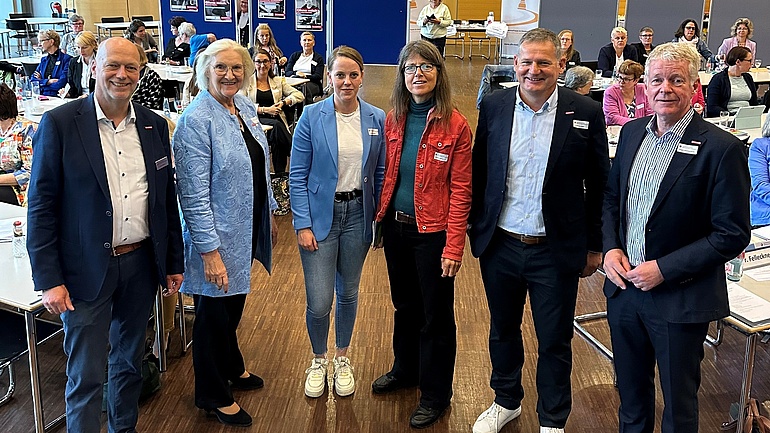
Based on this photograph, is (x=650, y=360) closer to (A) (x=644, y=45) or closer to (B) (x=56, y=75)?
(B) (x=56, y=75)

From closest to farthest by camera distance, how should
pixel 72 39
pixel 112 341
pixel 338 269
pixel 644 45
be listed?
pixel 112 341
pixel 338 269
pixel 72 39
pixel 644 45

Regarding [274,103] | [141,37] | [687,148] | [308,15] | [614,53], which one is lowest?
[274,103]

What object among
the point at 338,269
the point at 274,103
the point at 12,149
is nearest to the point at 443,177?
the point at 338,269

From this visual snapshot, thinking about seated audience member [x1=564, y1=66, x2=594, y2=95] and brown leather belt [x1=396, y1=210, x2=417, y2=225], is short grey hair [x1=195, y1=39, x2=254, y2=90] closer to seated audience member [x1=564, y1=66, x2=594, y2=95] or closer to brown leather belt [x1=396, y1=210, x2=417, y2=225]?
brown leather belt [x1=396, y1=210, x2=417, y2=225]

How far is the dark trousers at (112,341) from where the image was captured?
2572 mm

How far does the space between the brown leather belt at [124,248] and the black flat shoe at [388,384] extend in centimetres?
146

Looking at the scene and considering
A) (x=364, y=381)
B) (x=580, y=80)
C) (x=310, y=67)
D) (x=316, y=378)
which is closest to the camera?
(x=316, y=378)

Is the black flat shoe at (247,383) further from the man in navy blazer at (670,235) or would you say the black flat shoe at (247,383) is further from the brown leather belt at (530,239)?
the man in navy blazer at (670,235)

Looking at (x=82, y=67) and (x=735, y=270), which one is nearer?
(x=735, y=270)

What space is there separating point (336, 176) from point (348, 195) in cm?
11

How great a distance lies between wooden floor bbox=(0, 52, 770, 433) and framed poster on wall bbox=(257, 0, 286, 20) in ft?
29.2

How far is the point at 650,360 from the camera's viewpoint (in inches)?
102

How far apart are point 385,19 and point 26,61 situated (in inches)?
290

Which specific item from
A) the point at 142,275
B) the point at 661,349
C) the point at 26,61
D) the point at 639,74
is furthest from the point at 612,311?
the point at 26,61
